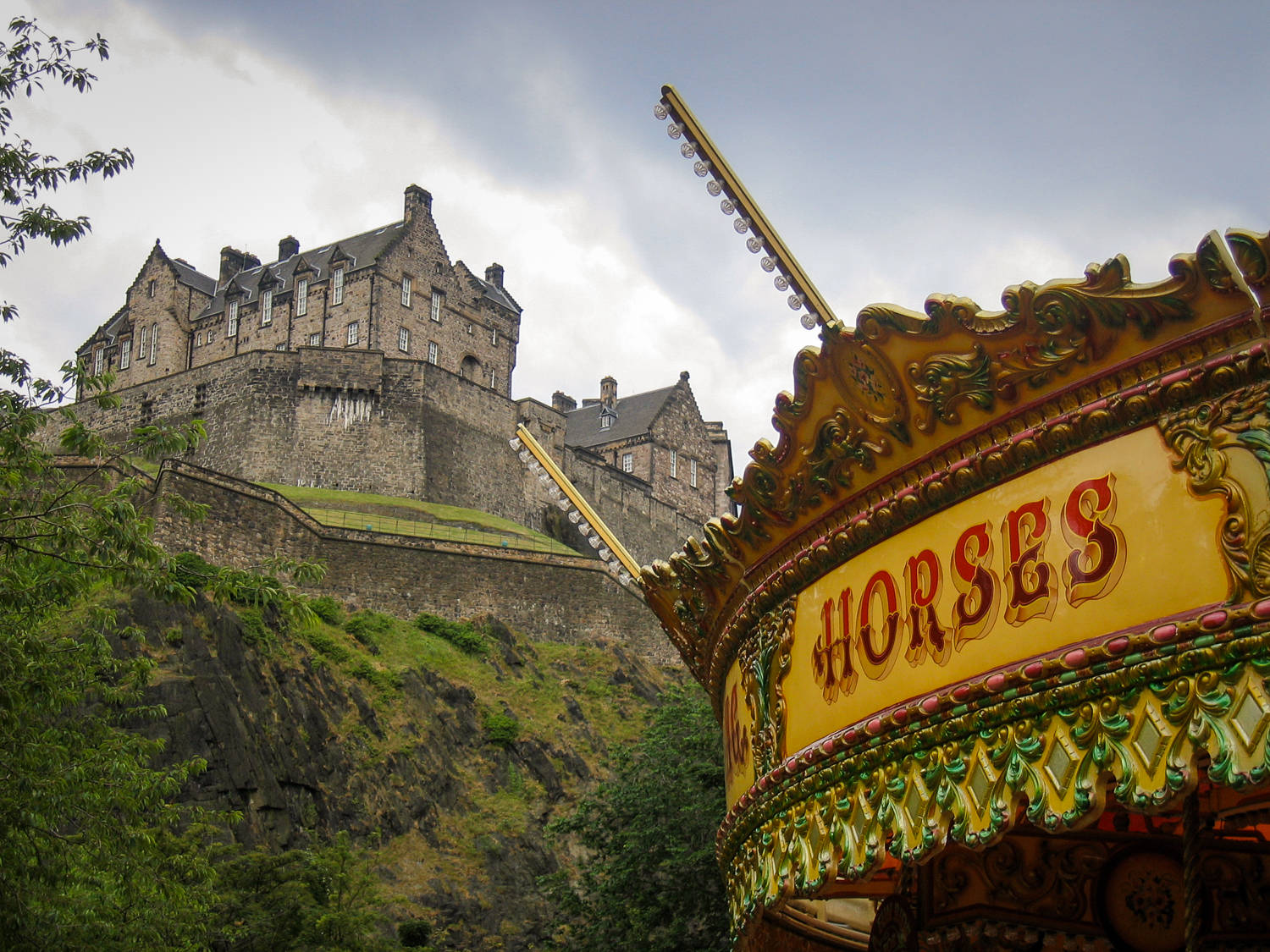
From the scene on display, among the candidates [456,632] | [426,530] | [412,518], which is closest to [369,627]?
[456,632]

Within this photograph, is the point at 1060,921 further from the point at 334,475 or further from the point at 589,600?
the point at 334,475

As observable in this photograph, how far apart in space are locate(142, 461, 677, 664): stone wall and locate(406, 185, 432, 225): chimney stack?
70.3ft

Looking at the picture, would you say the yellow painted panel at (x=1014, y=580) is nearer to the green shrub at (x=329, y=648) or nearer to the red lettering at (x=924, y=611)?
the red lettering at (x=924, y=611)

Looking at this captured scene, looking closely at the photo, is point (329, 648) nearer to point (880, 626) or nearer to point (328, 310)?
point (328, 310)

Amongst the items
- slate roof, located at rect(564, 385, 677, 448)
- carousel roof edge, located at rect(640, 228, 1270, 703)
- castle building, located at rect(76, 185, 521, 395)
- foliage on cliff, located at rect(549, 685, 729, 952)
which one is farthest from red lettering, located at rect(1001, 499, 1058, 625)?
slate roof, located at rect(564, 385, 677, 448)

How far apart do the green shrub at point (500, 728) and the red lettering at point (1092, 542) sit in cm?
3112

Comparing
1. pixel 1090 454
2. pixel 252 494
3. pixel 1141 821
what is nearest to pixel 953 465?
pixel 1090 454

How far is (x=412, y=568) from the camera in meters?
40.6

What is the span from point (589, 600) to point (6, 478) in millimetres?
33101

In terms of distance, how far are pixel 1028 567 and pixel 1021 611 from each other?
129 mm

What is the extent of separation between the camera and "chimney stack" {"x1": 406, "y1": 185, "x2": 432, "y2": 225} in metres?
58.5

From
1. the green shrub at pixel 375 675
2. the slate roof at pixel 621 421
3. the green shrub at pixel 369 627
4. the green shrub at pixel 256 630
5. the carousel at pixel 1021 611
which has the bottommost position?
the carousel at pixel 1021 611

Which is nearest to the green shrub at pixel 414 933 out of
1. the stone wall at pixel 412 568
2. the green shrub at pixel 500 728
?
the green shrub at pixel 500 728

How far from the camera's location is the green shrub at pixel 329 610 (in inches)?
1425
